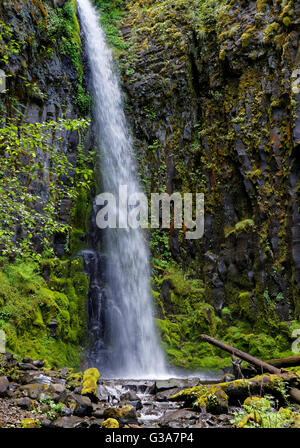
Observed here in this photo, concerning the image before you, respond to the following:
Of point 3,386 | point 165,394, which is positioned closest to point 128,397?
point 165,394

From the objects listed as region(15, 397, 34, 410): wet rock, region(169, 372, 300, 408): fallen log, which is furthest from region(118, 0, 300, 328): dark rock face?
region(15, 397, 34, 410): wet rock

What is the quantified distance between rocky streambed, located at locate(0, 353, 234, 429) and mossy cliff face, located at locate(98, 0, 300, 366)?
4.75m

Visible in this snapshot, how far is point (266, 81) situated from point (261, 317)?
8.23 meters

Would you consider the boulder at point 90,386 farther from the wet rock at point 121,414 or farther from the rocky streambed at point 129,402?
the wet rock at point 121,414

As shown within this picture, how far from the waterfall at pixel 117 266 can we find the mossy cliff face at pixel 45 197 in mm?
760

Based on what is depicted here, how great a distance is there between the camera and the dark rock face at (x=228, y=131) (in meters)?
10.6

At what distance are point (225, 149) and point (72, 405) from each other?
34.0 ft

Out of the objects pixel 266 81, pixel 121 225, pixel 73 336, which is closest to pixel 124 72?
pixel 266 81

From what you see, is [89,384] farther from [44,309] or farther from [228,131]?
[228,131]

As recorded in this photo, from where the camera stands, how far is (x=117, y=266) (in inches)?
432

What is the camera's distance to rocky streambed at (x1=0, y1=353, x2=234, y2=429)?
4.09 m

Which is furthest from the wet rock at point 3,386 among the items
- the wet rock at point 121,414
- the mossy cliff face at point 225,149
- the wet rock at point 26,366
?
the mossy cliff face at point 225,149

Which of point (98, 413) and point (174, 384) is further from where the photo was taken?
point (174, 384)

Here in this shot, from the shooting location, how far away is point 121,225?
39.2 feet
